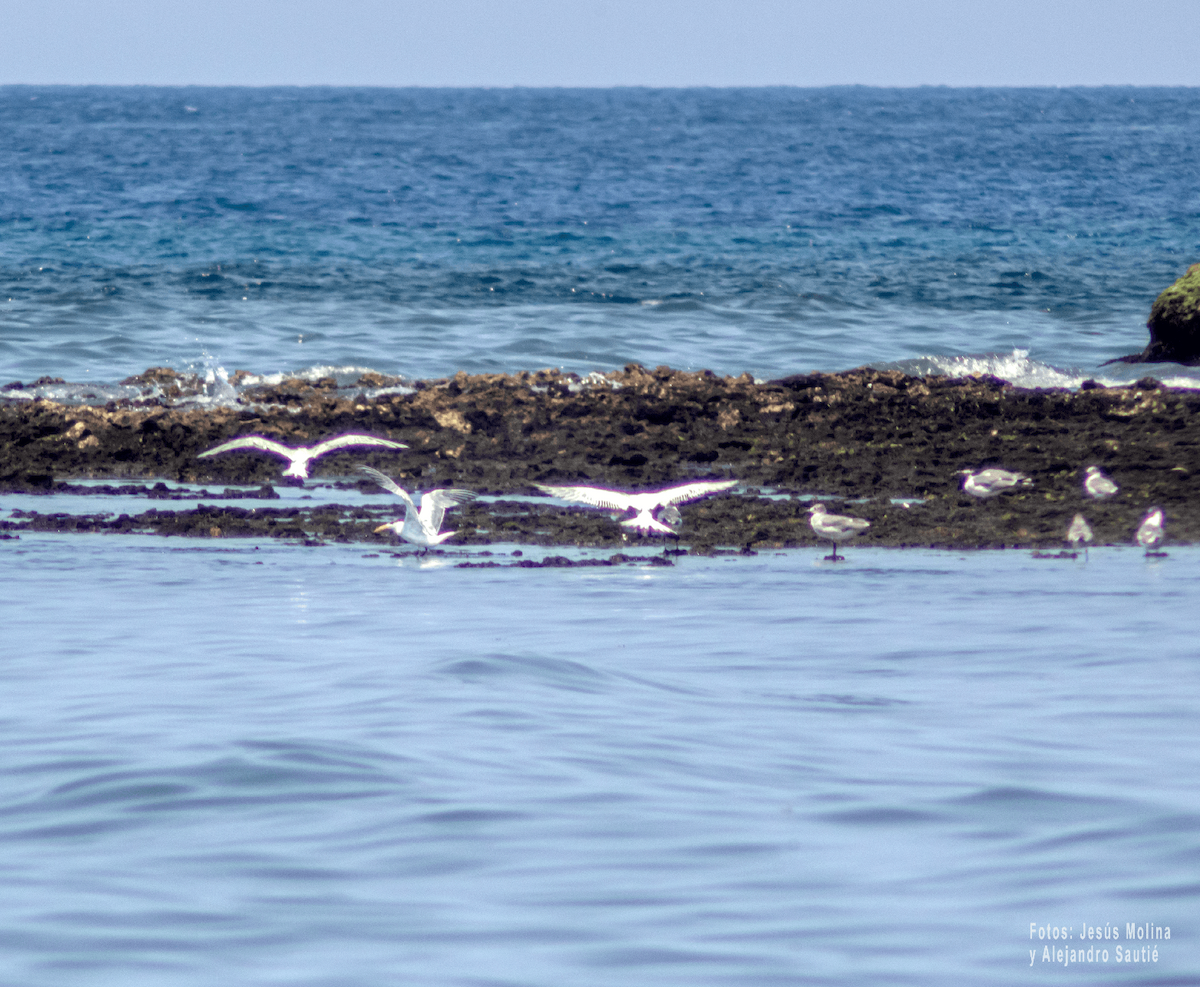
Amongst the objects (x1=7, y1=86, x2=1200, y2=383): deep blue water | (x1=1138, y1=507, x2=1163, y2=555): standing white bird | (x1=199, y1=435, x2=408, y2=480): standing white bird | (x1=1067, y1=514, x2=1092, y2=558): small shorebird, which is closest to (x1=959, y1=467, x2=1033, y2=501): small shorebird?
(x1=1067, y1=514, x2=1092, y2=558): small shorebird

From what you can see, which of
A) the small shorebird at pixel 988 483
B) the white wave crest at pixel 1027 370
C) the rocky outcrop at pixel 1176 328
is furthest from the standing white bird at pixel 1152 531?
the rocky outcrop at pixel 1176 328

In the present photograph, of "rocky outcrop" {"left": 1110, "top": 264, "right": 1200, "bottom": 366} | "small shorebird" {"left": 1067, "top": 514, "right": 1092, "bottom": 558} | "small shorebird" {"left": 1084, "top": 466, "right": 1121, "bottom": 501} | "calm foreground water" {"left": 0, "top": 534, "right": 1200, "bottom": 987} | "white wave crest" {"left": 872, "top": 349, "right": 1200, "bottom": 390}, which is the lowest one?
"calm foreground water" {"left": 0, "top": 534, "right": 1200, "bottom": 987}

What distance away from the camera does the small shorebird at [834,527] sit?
40.7 ft

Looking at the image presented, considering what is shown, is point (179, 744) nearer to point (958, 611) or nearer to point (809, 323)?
point (958, 611)

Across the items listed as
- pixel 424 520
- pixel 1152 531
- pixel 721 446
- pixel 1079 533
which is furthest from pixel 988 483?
pixel 424 520

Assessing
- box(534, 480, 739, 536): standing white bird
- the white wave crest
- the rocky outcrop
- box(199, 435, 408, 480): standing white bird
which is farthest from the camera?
the rocky outcrop

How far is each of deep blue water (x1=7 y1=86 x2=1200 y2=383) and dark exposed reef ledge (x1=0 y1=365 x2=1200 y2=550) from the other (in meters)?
3.57

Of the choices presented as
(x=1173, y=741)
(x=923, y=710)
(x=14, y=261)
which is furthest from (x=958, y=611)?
(x=14, y=261)

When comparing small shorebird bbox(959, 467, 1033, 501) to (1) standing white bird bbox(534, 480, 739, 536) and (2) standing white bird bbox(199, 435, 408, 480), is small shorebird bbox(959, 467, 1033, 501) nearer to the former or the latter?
(1) standing white bird bbox(534, 480, 739, 536)

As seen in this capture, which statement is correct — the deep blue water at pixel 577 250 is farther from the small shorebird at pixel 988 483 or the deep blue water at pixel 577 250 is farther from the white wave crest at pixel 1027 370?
the small shorebird at pixel 988 483

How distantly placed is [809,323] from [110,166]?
148ft

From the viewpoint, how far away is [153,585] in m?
11.1

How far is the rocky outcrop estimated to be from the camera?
2111 centimetres

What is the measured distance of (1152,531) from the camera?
1229cm
